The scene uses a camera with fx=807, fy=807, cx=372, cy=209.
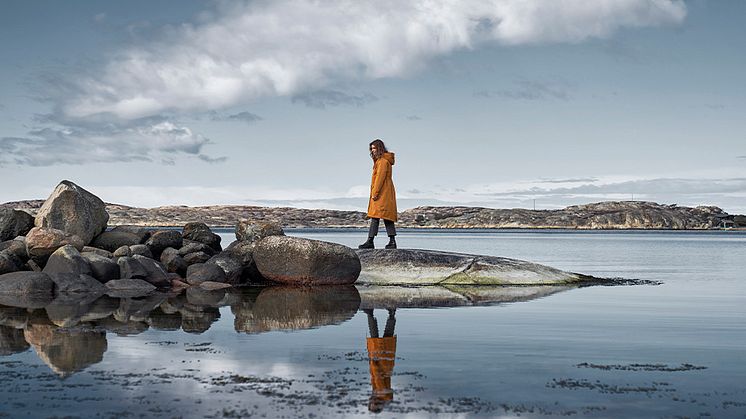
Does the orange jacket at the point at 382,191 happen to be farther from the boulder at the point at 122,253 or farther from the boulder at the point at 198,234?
the boulder at the point at 122,253

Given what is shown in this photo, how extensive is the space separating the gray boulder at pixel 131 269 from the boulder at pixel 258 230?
3686 millimetres

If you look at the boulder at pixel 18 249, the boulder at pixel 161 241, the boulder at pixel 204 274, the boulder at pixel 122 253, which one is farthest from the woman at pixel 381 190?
the boulder at pixel 18 249

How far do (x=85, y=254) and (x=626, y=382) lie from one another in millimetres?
15657

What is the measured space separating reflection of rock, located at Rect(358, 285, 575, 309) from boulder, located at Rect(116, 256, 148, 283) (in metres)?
5.43

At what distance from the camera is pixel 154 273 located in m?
20.3

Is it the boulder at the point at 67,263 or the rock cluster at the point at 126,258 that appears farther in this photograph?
the boulder at the point at 67,263

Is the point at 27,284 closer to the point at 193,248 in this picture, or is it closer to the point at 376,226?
the point at 193,248

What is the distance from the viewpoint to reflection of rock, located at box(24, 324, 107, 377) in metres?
8.55

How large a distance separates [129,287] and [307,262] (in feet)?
14.0

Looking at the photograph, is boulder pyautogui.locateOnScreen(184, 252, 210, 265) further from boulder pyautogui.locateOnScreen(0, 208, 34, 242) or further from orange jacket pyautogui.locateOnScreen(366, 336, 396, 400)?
orange jacket pyautogui.locateOnScreen(366, 336, 396, 400)

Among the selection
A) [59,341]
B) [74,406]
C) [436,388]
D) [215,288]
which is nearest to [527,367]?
[436,388]

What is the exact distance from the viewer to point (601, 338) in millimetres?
11039

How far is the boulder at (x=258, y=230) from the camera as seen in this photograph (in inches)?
903

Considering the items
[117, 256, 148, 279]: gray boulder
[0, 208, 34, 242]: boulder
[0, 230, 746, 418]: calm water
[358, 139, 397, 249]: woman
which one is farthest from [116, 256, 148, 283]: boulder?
[358, 139, 397, 249]: woman
